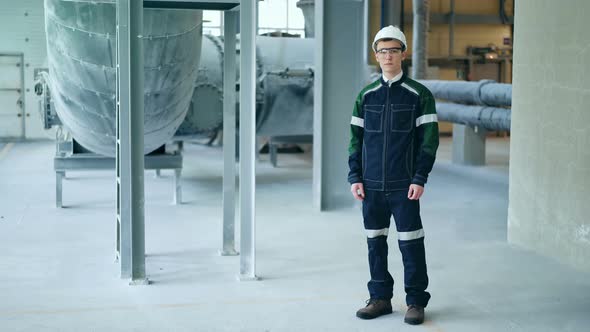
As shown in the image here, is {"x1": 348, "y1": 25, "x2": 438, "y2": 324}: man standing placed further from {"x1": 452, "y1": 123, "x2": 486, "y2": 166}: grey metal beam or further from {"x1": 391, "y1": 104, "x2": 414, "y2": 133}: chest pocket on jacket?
{"x1": 452, "y1": 123, "x2": 486, "y2": 166}: grey metal beam

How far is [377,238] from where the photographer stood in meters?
4.76

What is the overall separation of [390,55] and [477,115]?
770 centimetres

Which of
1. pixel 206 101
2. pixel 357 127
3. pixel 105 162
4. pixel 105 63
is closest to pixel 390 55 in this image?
pixel 357 127

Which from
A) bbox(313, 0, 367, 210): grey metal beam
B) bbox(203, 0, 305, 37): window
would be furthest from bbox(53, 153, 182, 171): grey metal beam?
bbox(203, 0, 305, 37): window

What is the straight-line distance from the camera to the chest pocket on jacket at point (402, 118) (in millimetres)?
4590

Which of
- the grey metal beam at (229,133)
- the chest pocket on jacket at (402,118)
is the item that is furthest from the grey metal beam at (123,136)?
the chest pocket on jacket at (402,118)

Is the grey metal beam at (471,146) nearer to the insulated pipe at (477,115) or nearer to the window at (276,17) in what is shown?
the insulated pipe at (477,115)

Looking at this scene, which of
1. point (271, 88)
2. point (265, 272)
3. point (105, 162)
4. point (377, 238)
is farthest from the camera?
point (271, 88)

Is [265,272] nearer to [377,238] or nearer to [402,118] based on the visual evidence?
[377,238]

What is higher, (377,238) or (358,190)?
(358,190)

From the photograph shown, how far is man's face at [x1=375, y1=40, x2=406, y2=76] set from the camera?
4.57m

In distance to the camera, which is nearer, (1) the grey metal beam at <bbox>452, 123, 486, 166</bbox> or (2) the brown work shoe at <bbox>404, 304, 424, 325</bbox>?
(2) the brown work shoe at <bbox>404, 304, 424, 325</bbox>

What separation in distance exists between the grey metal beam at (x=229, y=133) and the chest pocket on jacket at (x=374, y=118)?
2.22 meters

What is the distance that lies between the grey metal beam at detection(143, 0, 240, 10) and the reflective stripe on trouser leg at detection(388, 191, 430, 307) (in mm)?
2186
